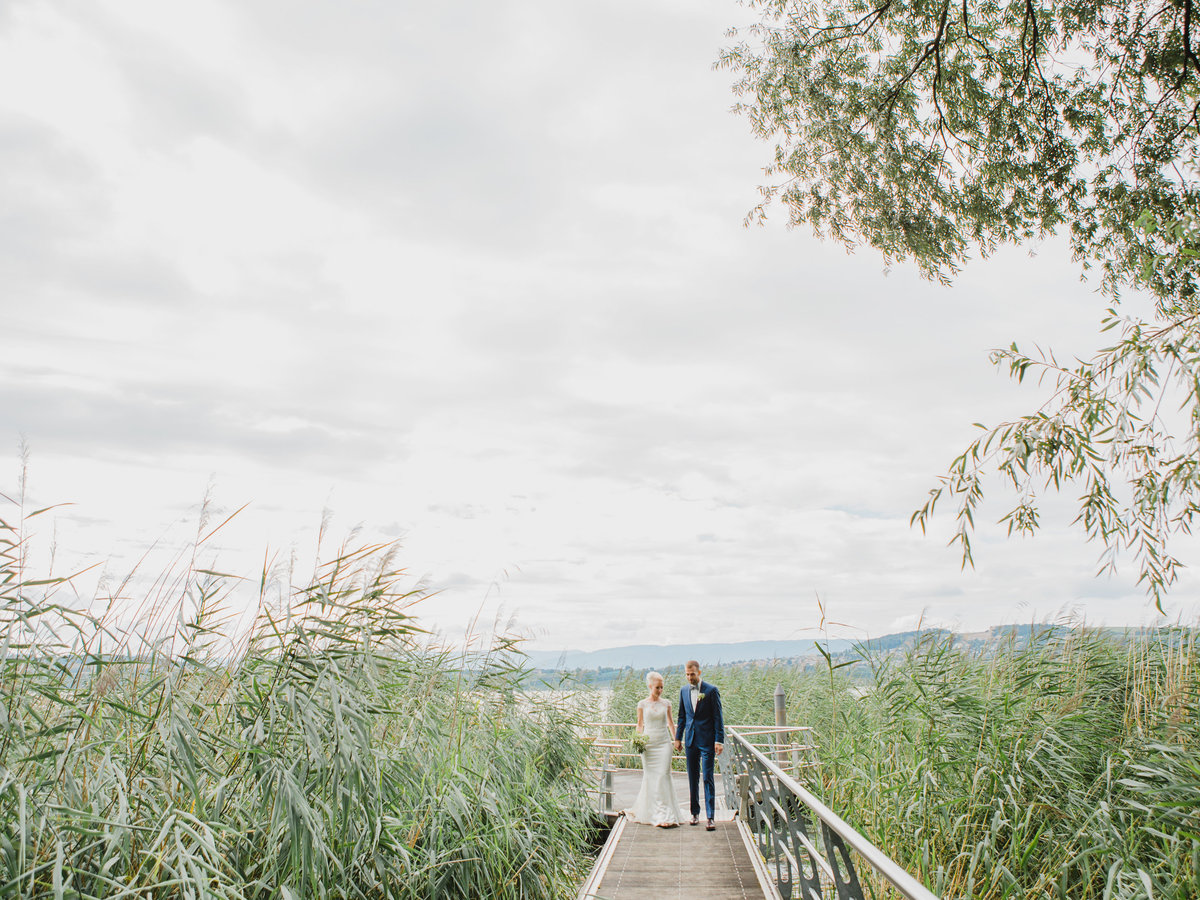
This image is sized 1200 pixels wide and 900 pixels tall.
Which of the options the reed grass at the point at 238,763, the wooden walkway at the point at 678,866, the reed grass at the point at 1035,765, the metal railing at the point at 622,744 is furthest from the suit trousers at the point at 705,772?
the reed grass at the point at 238,763

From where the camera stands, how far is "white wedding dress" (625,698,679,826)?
8.87 m

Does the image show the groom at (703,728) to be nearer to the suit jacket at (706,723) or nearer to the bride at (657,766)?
the suit jacket at (706,723)

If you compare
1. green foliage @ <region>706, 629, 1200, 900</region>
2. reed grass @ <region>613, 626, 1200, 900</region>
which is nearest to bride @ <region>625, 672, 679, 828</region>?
green foliage @ <region>706, 629, 1200, 900</region>

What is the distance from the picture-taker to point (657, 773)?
8.99 metres

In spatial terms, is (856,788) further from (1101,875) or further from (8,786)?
(8,786)

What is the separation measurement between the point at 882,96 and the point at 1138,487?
214 inches

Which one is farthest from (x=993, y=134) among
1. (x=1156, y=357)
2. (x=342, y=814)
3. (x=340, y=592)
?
(x=342, y=814)

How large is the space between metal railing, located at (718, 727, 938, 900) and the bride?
30.4 inches

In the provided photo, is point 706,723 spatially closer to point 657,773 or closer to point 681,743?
point 681,743

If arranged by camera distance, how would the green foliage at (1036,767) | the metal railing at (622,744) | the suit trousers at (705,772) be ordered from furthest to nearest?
the metal railing at (622,744) → the suit trousers at (705,772) → the green foliage at (1036,767)

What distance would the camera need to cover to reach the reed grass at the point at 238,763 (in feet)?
10.1

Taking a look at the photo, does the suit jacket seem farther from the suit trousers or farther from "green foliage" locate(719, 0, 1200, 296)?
"green foliage" locate(719, 0, 1200, 296)

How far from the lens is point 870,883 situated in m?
5.41

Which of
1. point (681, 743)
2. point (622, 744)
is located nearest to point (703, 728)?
point (681, 743)
